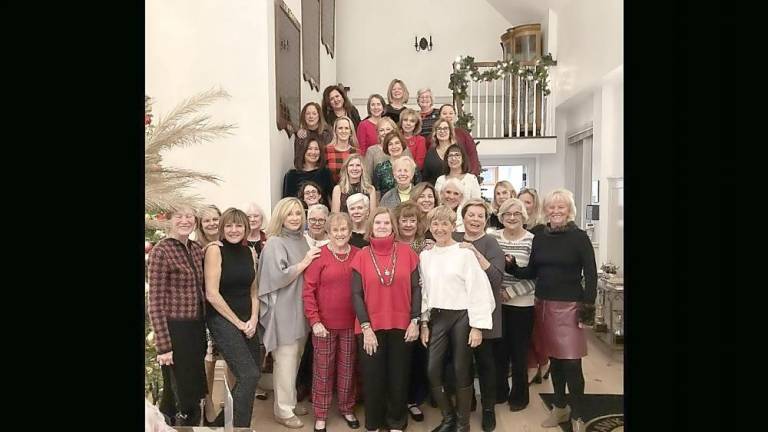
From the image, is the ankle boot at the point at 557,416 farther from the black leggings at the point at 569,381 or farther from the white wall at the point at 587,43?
the white wall at the point at 587,43

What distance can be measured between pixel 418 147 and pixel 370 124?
0.31 meters

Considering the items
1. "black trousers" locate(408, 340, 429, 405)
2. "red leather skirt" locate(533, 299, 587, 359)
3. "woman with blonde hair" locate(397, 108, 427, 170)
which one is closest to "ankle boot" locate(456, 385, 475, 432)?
"black trousers" locate(408, 340, 429, 405)

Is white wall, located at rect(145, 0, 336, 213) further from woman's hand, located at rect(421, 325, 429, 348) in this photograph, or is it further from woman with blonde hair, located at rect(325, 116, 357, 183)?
woman's hand, located at rect(421, 325, 429, 348)

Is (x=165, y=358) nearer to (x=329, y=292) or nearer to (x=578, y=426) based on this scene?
(x=329, y=292)

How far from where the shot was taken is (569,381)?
2.46 metres

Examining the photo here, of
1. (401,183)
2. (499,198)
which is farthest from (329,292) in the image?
(499,198)

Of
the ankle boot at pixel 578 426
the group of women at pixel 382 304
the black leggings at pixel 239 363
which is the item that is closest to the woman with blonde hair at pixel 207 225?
the group of women at pixel 382 304

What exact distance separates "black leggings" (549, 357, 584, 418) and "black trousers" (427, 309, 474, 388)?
1.30 ft

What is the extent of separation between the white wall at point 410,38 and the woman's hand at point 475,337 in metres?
1.19

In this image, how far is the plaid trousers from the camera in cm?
247

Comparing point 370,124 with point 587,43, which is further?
point 370,124
